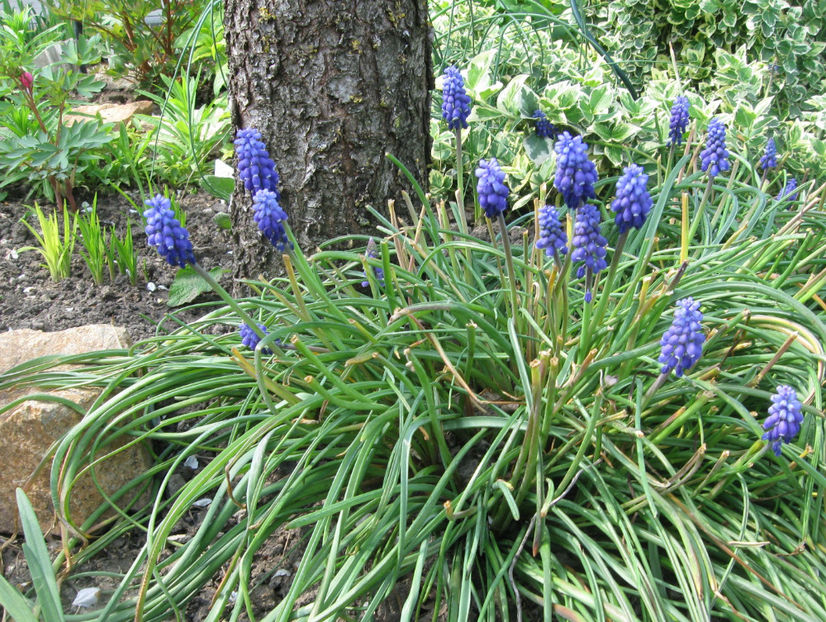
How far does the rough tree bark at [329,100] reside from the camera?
2.44m

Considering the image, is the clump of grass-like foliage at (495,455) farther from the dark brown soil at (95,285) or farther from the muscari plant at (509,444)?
the dark brown soil at (95,285)

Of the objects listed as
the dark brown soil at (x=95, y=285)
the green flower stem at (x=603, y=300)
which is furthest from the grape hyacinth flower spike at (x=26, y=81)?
the green flower stem at (x=603, y=300)

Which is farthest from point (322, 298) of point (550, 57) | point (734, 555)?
point (550, 57)

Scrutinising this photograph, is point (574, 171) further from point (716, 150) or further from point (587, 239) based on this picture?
point (716, 150)

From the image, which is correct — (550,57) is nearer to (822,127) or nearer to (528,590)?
(822,127)

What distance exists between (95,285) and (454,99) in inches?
73.0

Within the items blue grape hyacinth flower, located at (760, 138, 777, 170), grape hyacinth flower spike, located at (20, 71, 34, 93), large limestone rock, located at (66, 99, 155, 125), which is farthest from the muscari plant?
large limestone rock, located at (66, 99, 155, 125)

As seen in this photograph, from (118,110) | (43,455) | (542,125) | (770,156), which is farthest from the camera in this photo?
(118,110)

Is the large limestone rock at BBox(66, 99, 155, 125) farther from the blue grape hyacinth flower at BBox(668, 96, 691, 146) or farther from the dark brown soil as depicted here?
the blue grape hyacinth flower at BBox(668, 96, 691, 146)

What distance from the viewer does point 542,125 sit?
10.2ft

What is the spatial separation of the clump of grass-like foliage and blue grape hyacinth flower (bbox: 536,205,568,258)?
2.8 inches

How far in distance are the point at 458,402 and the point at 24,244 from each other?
247 cm

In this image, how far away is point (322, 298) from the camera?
201 cm

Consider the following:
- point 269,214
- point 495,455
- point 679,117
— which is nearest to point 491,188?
point 269,214
